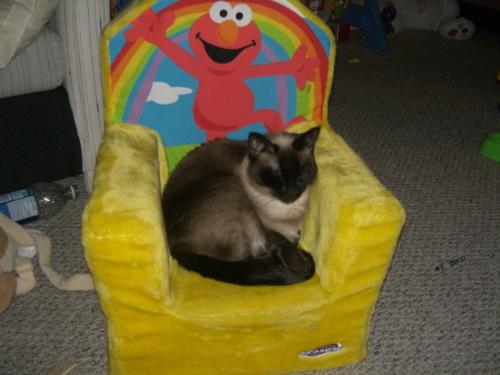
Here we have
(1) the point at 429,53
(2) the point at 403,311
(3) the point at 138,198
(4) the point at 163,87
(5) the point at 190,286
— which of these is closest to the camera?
(3) the point at 138,198

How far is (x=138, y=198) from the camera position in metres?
0.98

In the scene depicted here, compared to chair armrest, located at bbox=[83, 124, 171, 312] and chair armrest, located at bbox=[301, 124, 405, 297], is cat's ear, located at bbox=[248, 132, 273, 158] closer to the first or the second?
chair armrest, located at bbox=[301, 124, 405, 297]

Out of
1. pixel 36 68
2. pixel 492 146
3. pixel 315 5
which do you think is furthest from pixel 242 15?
pixel 315 5

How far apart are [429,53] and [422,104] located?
1.02m

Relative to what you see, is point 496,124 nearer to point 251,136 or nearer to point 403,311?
point 403,311

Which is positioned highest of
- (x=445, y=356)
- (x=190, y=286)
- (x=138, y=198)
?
(x=138, y=198)

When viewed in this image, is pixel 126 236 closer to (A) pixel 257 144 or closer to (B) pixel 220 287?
(B) pixel 220 287

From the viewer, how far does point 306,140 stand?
123 cm

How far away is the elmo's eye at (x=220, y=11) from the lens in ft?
3.99

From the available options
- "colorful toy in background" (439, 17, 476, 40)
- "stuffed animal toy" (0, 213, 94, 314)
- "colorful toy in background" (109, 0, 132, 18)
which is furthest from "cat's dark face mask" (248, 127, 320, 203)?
"colorful toy in background" (439, 17, 476, 40)

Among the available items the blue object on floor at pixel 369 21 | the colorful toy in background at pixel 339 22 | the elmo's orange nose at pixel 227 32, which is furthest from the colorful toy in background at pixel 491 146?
the elmo's orange nose at pixel 227 32

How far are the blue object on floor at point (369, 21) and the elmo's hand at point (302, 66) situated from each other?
7.97 ft

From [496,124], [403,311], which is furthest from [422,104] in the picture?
[403,311]

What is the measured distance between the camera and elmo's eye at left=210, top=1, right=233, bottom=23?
47.8 inches
